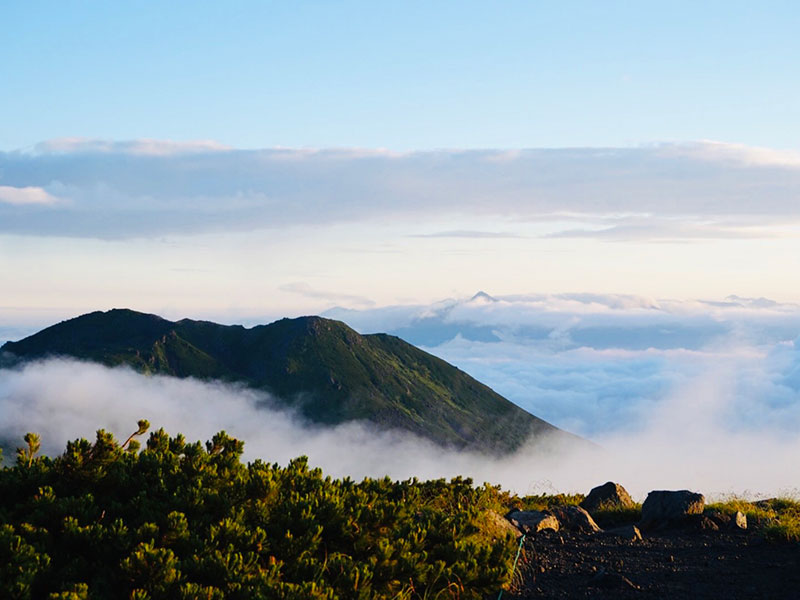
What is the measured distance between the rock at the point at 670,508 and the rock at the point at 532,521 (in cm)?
280

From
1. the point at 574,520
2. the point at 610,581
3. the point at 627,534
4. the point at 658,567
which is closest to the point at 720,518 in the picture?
the point at 627,534

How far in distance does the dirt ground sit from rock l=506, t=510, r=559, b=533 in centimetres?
22

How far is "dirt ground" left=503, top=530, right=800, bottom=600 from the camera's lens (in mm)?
11141

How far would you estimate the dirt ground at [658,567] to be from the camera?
36.6ft

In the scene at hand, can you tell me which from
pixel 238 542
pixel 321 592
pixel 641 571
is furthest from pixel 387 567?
pixel 641 571

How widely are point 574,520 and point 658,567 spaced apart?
3.11 metres

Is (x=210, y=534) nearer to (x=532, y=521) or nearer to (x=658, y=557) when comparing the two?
(x=532, y=521)

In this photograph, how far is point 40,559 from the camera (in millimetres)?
7887

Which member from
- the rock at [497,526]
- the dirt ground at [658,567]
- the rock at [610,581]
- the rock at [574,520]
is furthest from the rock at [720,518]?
the rock at [610,581]

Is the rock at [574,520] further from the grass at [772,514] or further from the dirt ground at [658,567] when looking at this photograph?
the grass at [772,514]

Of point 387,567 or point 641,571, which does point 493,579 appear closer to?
point 387,567

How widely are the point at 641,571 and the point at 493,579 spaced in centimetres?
452

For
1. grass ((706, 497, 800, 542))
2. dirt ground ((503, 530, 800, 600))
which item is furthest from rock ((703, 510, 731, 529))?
dirt ground ((503, 530, 800, 600))

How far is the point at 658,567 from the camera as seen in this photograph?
12508mm
